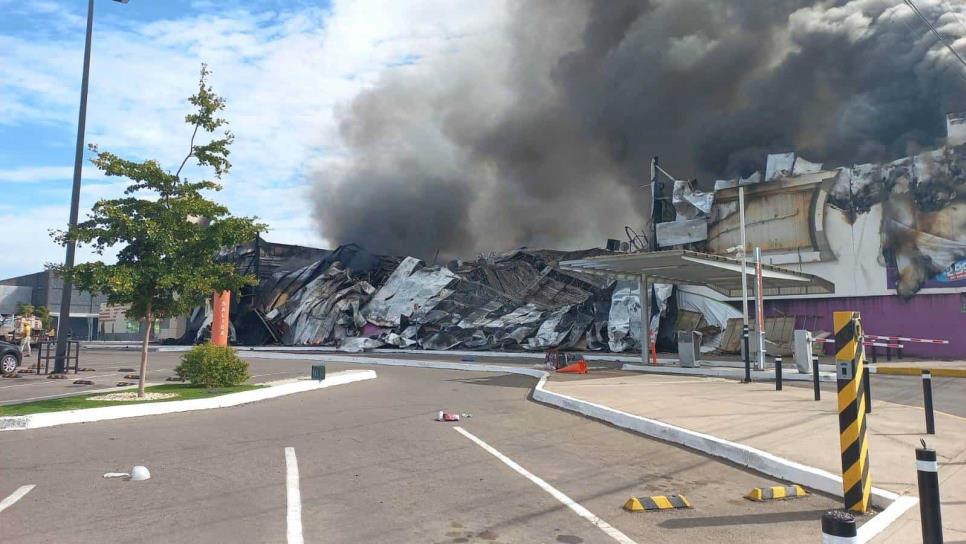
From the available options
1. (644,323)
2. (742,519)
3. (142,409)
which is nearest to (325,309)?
(644,323)

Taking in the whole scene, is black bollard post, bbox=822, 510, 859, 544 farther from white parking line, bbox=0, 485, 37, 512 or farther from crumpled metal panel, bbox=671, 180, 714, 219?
crumpled metal panel, bbox=671, 180, 714, 219

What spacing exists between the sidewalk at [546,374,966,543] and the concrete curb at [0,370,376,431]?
5.42 meters

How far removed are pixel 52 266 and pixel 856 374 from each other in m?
11.8

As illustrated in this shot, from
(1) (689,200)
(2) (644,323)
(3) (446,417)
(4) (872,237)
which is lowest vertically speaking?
(3) (446,417)

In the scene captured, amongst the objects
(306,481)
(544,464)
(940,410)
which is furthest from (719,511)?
(940,410)

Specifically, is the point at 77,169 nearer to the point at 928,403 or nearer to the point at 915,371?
→ the point at 928,403

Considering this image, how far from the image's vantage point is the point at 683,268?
17031mm

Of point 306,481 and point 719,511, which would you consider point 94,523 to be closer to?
point 306,481

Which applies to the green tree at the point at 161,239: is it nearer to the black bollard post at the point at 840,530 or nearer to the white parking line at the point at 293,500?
the white parking line at the point at 293,500

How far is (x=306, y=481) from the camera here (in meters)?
5.42

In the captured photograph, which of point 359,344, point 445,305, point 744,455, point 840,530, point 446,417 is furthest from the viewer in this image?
point 445,305

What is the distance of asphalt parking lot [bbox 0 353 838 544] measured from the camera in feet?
13.5

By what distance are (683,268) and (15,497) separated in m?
15.3

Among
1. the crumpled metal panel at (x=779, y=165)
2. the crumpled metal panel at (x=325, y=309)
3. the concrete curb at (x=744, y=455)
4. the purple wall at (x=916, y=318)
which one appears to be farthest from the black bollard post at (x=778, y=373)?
the crumpled metal panel at (x=325, y=309)
